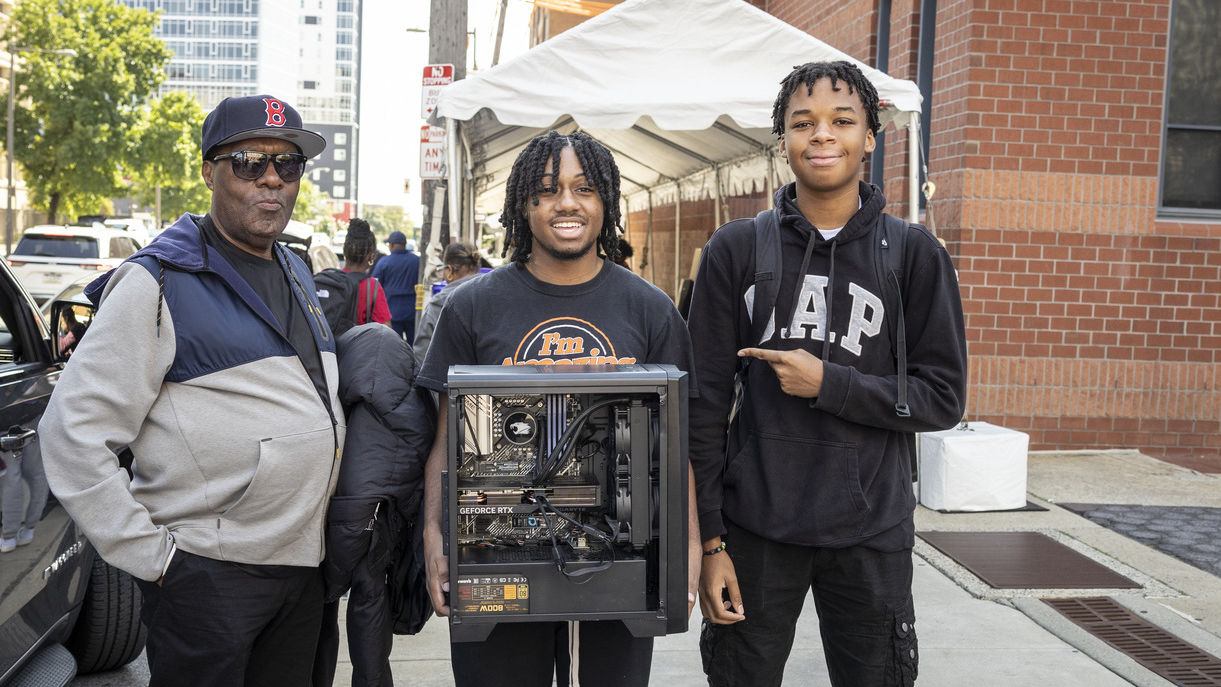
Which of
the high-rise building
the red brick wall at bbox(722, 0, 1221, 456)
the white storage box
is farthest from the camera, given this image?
the high-rise building

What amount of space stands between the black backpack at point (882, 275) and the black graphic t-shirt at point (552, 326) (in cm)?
22

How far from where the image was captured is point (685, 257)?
13.6m

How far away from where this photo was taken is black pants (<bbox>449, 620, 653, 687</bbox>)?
236cm

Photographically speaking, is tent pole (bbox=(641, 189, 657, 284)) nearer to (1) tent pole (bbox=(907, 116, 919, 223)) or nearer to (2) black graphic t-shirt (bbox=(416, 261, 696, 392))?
(1) tent pole (bbox=(907, 116, 919, 223))

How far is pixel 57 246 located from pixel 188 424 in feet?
69.9

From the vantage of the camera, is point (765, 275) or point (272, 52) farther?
point (272, 52)

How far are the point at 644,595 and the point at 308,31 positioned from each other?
19896 cm

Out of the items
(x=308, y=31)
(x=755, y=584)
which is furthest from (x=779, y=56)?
(x=308, y=31)

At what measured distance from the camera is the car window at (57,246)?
68.2 ft

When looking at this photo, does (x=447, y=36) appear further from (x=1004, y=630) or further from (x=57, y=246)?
(x=57, y=246)

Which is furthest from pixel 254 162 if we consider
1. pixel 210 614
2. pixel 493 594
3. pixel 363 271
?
pixel 363 271

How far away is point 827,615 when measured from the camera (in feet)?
8.66

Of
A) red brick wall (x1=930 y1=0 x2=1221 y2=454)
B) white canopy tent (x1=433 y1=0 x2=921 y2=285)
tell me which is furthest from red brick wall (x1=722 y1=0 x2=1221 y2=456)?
white canopy tent (x1=433 y1=0 x2=921 y2=285)

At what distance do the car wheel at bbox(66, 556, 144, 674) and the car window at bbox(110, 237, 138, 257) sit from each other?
1990cm
